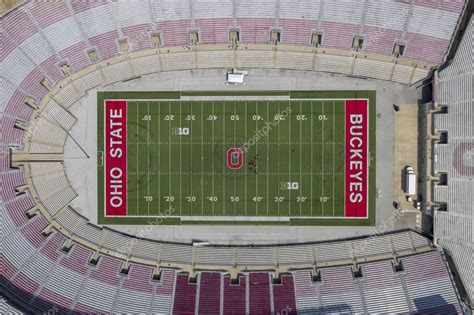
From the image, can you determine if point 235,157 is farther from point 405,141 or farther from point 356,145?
point 405,141

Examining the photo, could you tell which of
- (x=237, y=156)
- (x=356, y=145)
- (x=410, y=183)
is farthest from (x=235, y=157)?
(x=410, y=183)

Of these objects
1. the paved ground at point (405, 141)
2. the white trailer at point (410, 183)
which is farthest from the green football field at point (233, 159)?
the white trailer at point (410, 183)

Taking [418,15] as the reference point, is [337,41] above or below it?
below

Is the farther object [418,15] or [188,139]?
[188,139]

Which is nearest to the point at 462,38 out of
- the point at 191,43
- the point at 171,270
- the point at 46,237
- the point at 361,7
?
the point at 361,7

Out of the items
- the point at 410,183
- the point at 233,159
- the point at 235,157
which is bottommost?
the point at 410,183

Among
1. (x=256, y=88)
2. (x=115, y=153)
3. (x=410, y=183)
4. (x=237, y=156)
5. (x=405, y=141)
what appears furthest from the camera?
(x=115, y=153)

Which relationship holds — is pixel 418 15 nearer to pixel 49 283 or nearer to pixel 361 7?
pixel 361 7
